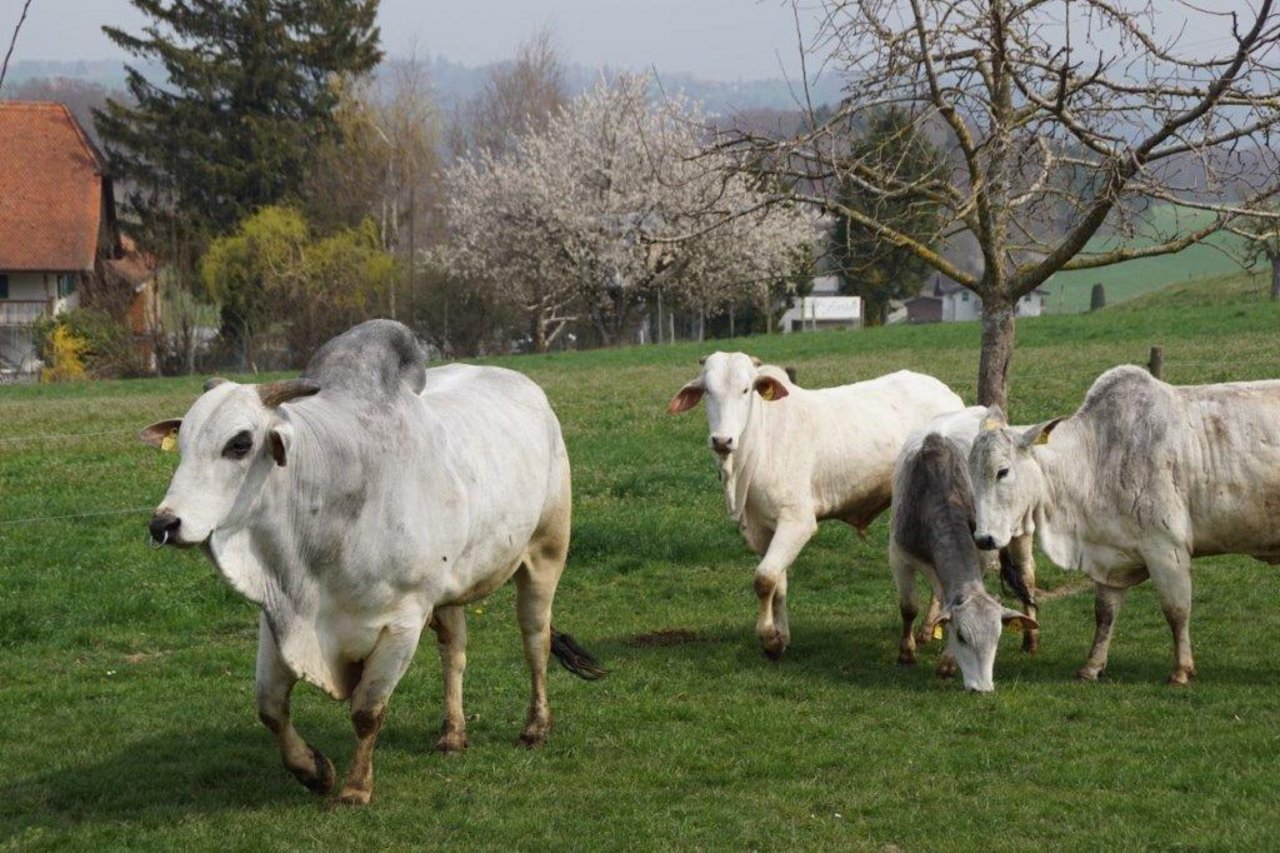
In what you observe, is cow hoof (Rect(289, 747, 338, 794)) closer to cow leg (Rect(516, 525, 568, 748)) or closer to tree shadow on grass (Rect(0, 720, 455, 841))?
tree shadow on grass (Rect(0, 720, 455, 841))

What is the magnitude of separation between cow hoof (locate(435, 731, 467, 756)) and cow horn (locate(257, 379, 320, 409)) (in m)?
2.20

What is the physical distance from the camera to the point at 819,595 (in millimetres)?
12734

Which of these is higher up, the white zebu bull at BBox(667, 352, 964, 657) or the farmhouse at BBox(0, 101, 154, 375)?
the farmhouse at BBox(0, 101, 154, 375)

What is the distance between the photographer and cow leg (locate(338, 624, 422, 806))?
7.13 m

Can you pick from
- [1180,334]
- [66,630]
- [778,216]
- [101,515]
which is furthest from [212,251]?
[66,630]

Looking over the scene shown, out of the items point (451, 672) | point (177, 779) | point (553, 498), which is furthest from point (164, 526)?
point (553, 498)

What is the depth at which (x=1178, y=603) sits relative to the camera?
30.4ft

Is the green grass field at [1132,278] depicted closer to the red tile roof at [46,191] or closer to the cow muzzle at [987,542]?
the red tile roof at [46,191]

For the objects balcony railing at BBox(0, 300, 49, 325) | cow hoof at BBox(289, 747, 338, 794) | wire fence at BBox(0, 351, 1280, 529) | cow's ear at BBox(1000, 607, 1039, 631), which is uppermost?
balcony railing at BBox(0, 300, 49, 325)

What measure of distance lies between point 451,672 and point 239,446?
234 centimetres

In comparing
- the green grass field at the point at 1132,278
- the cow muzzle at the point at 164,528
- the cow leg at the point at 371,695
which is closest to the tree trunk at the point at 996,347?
the cow leg at the point at 371,695

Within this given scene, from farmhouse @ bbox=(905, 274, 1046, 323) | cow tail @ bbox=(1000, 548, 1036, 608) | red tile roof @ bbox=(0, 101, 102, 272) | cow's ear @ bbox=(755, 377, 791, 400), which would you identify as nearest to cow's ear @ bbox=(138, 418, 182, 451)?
cow's ear @ bbox=(755, 377, 791, 400)

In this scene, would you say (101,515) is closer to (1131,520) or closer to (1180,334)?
(1131,520)

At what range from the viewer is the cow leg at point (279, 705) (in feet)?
22.9
